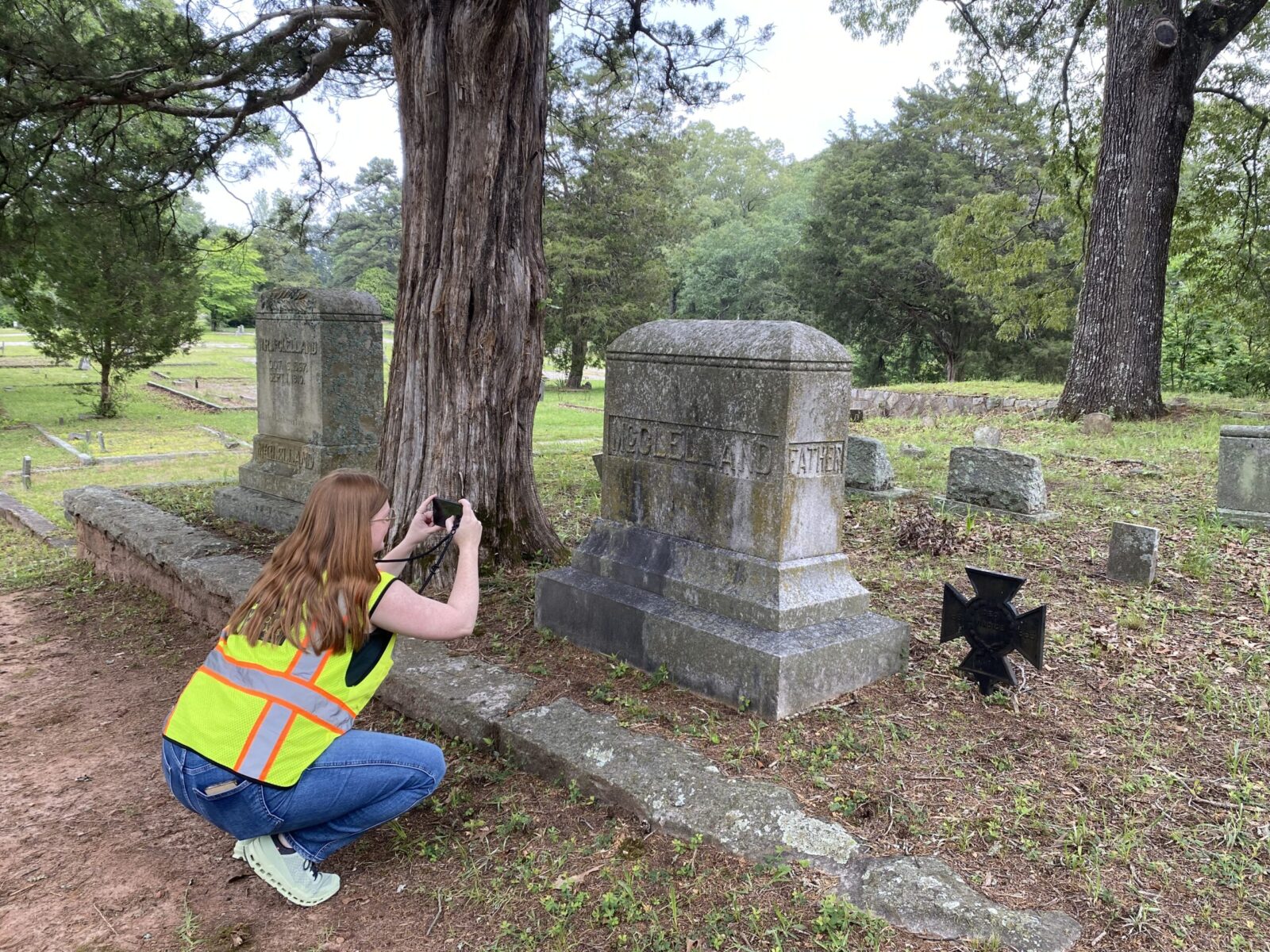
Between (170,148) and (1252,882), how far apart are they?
33.0 ft

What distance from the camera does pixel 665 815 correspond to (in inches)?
113

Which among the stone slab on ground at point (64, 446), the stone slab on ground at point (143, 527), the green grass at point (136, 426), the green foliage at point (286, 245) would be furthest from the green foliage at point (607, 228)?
the stone slab on ground at point (143, 527)

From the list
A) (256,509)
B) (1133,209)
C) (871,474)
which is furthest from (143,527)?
(1133,209)

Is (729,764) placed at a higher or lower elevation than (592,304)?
lower

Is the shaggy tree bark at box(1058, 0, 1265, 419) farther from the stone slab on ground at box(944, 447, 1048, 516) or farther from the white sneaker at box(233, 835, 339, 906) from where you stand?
the white sneaker at box(233, 835, 339, 906)

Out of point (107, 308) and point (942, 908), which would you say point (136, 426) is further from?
point (942, 908)

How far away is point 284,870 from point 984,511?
5.79 meters

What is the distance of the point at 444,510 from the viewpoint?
318cm

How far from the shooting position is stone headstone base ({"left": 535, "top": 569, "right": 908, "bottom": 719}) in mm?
3516

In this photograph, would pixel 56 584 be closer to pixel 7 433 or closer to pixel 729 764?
pixel 729 764

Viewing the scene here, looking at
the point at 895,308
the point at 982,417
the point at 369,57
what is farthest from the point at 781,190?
the point at 369,57

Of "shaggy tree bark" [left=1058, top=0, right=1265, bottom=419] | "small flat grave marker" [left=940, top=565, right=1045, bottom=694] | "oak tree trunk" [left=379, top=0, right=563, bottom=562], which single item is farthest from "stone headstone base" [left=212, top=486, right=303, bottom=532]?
"shaggy tree bark" [left=1058, top=0, right=1265, bottom=419]

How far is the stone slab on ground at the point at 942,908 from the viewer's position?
7.51ft

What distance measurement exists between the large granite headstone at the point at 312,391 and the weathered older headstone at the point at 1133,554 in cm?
527
